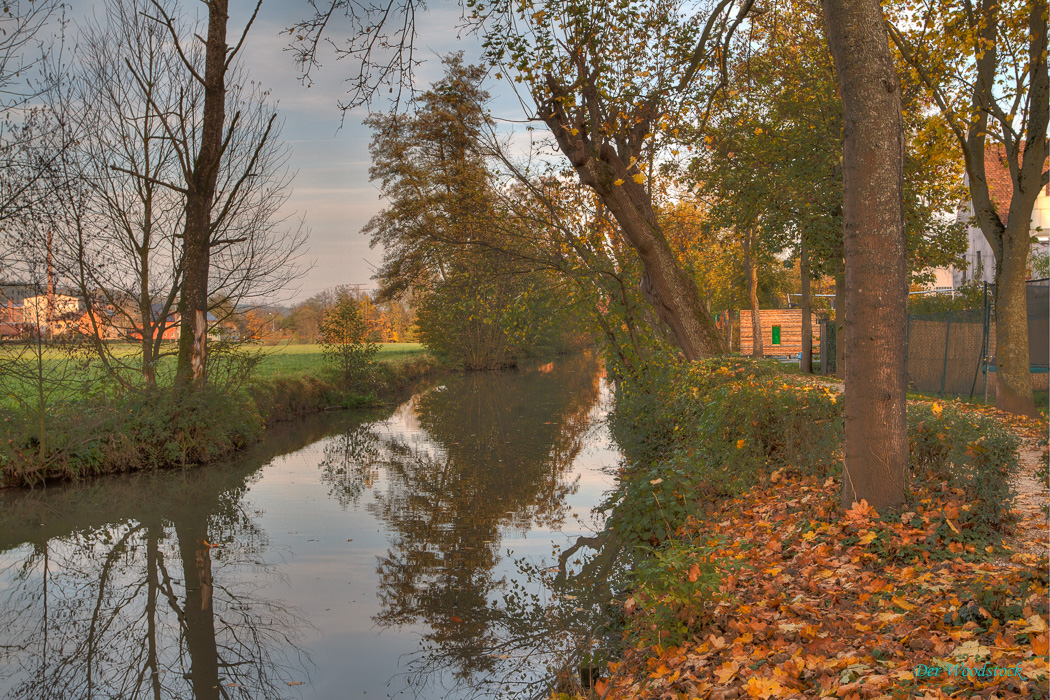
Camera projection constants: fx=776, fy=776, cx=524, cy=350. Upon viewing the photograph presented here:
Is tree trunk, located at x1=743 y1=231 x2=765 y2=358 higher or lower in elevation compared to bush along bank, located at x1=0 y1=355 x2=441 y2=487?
higher

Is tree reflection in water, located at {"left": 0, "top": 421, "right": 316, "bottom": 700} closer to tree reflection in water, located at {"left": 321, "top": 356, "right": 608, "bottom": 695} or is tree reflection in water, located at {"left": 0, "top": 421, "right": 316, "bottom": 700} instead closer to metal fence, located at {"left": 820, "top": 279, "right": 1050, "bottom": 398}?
tree reflection in water, located at {"left": 321, "top": 356, "right": 608, "bottom": 695}

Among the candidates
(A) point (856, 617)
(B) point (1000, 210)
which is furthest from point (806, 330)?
(A) point (856, 617)

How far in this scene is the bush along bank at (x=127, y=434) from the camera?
1155 centimetres

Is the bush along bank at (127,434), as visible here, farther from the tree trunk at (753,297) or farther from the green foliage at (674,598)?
the tree trunk at (753,297)

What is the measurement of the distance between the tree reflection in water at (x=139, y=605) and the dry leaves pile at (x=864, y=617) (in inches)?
114

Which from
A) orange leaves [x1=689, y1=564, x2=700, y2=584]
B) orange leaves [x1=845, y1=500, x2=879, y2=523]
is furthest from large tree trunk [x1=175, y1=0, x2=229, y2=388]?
orange leaves [x1=845, y1=500, x2=879, y2=523]

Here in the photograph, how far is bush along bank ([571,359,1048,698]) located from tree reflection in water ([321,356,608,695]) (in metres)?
1.12

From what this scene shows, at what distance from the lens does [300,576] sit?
764 cm

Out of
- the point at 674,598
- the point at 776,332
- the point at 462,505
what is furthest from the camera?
the point at 776,332

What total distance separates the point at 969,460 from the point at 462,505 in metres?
6.04

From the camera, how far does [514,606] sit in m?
6.45

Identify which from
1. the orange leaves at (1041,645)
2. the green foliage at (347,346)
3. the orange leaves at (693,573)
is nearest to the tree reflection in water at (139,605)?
the orange leaves at (693,573)

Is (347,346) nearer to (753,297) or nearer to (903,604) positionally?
(753,297)

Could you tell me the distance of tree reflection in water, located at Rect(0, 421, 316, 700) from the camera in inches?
213
